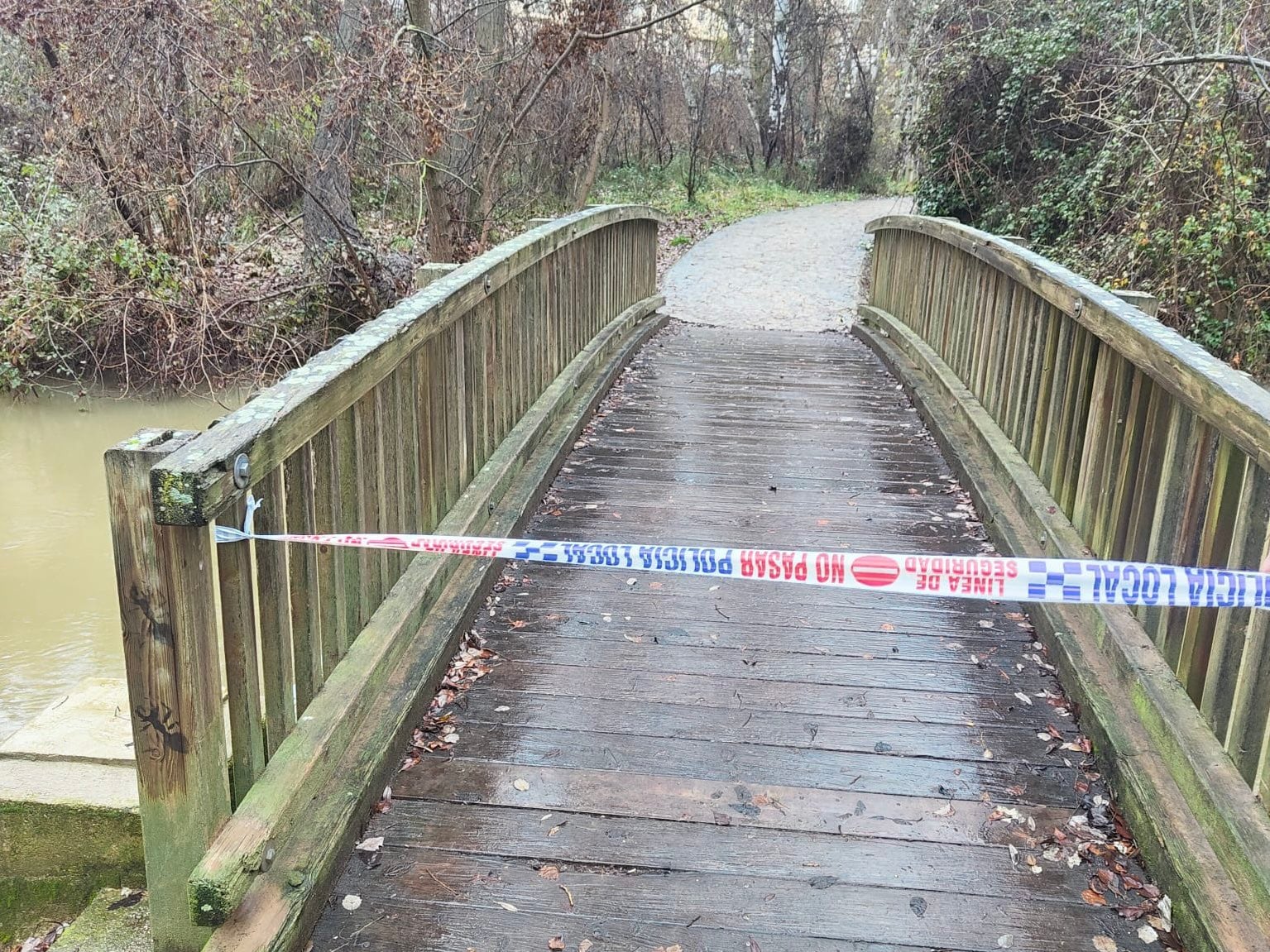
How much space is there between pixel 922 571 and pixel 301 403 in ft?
5.26

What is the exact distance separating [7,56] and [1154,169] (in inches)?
468

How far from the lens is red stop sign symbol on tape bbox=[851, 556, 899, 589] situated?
286 centimetres

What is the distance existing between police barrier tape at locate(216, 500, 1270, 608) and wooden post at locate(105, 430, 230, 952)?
0.28 meters

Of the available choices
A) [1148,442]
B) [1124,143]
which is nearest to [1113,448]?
[1148,442]

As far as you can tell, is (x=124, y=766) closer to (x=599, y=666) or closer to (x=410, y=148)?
(x=599, y=666)

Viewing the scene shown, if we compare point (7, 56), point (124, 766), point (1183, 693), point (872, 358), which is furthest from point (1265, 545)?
point (7, 56)

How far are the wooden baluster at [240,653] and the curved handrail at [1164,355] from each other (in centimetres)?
228

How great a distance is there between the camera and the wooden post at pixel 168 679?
2.06 metres

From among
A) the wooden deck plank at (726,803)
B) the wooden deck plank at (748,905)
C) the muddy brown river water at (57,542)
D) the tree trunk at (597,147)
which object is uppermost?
the tree trunk at (597,147)

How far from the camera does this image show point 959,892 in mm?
2645

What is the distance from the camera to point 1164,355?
3.25m

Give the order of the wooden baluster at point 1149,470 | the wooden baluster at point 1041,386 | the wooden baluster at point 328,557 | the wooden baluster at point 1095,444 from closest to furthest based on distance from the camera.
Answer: the wooden baluster at point 328,557, the wooden baluster at point 1149,470, the wooden baluster at point 1095,444, the wooden baluster at point 1041,386

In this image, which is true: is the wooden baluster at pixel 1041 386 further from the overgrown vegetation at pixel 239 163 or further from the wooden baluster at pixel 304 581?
the overgrown vegetation at pixel 239 163

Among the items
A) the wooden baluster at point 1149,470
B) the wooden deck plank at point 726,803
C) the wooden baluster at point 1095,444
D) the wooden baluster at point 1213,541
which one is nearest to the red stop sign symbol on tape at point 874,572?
the wooden deck plank at point 726,803
